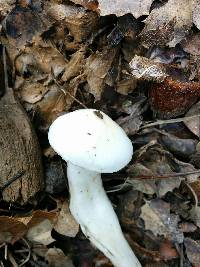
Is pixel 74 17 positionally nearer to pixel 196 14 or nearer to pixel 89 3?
pixel 89 3

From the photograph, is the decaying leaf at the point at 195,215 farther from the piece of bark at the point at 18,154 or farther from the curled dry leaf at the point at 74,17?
the curled dry leaf at the point at 74,17

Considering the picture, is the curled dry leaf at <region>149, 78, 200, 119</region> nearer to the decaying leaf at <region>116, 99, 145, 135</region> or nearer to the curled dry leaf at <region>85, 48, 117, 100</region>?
the decaying leaf at <region>116, 99, 145, 135</region>

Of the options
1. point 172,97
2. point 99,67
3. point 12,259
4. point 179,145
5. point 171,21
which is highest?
point 171,21

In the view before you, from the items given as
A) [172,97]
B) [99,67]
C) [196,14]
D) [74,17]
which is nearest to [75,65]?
[99,67]

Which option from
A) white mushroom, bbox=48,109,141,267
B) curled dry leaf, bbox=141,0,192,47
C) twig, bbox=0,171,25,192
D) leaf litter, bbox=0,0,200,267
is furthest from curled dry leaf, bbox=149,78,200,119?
twig, bbox=0,171,25,192

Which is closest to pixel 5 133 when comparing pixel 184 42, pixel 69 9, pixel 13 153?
pixel 13 153

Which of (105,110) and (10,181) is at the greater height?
(105,110)
